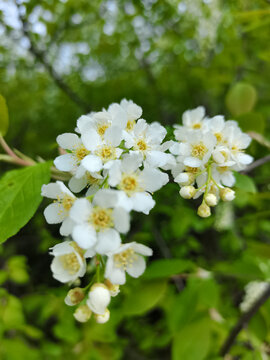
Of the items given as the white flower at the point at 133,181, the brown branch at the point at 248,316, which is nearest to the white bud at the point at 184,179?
the white flower at the point at 133,181

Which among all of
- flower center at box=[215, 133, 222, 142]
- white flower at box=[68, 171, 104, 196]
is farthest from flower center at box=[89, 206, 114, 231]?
flower center at box=[215, 133, 222, 142]

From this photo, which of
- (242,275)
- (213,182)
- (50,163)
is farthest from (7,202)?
(242,275)

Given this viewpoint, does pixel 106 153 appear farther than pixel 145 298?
No

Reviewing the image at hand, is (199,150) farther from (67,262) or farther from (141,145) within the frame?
(67,262)

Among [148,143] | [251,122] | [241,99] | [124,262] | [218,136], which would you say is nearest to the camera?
[124,262]

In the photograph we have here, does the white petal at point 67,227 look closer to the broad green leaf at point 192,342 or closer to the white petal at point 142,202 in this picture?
the white petal at point 142,202

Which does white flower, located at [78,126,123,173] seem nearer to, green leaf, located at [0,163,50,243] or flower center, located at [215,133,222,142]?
green leaf, located at [0,163,50,243]

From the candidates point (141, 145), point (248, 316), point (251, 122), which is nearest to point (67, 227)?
point (141, 145)
